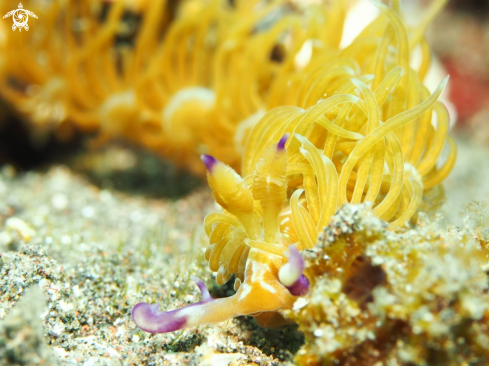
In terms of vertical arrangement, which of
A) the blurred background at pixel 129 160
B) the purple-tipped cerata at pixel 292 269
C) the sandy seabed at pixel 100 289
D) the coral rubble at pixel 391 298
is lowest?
the coral rubble at pixel 391 298

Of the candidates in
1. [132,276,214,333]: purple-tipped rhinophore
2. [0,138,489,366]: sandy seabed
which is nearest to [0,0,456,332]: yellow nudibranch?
[132,276,214,333]: purple-tipped rhinophore

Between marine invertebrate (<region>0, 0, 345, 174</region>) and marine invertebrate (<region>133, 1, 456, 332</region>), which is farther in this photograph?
marine invertebrate (<region>0, 0, 345, 174</region>)

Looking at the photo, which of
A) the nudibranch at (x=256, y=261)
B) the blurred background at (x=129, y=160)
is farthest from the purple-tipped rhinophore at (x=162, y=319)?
the blurred background at (x=129, y=160)

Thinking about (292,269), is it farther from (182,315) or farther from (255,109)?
(255,109)

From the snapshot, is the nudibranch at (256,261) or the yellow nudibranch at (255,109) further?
the yellow nudibranch at (255,109)

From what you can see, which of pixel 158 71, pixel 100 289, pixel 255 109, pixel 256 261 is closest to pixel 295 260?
pixel 256 261

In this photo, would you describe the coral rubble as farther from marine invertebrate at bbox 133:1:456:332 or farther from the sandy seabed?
the sandy seabed

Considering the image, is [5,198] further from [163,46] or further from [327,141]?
[327,141]

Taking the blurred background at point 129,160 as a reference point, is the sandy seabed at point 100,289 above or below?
below

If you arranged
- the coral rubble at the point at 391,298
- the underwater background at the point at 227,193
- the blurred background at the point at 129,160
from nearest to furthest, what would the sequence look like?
1. the coral rubble at the point at 391,298
2. the underwater background at the point at 227,193
3. the blurred background at the point at 129,160

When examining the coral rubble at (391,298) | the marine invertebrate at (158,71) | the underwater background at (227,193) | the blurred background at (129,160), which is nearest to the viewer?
the coral rubble at (391,298)

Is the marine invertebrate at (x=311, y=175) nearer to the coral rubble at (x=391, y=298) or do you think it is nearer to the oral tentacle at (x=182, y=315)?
the oral tentacle at (x=182, y=315)
